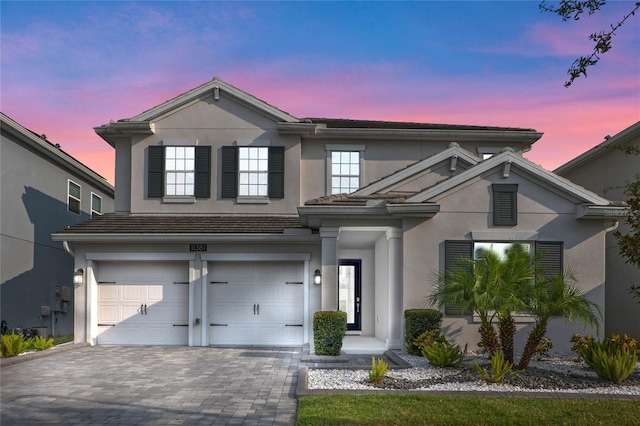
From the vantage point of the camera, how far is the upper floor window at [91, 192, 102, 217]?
25.3 meters

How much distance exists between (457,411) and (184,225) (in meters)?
10.9

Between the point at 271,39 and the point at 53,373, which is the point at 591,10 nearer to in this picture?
the point at 271,39

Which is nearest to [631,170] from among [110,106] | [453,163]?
[453,163]

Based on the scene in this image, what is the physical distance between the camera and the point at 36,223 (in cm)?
2012

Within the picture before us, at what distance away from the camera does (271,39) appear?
41.7 feet

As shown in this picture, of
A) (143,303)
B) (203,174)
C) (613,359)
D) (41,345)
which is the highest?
(203,174)

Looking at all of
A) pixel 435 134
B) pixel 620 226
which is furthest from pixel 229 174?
pixel 620 226

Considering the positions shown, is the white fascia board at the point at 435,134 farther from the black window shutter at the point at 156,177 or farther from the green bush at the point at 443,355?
the green bush at the point at 443,355

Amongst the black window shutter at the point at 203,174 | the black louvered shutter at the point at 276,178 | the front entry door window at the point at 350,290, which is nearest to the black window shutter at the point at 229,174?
the black window shutter at the point at 203,174

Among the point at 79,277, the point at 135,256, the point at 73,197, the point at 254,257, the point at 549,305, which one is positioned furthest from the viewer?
the point at 73,197

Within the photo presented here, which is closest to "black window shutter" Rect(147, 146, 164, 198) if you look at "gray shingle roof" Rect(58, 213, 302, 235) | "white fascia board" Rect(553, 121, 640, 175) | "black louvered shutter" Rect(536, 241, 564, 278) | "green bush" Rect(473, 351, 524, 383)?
"gray shingle roof" Rect(58, 213, 302, 235)

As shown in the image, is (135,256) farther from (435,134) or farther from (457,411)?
(457,411)

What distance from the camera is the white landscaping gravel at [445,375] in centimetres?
944

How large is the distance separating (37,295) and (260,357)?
10.2 meters
